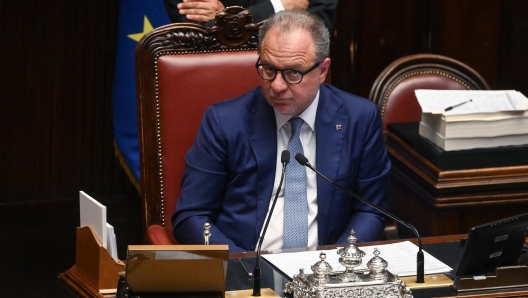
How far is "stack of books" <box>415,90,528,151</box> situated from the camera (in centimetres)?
309

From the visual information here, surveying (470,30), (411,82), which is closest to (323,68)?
(411,82)

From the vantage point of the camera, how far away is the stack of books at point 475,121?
309 centimetres

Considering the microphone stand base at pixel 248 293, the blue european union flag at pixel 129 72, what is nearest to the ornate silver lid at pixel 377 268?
the microphone stand base at pixel 248 293

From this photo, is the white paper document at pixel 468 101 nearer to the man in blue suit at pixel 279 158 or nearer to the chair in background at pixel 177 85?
the man in blue suit at pixel 279 158

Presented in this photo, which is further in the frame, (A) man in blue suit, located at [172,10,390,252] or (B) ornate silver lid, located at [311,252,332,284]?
(A) man in blue suit, located at [172,10,390,252]

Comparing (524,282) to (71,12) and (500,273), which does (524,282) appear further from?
(71,12)

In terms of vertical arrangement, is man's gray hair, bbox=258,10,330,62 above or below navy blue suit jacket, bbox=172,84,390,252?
above

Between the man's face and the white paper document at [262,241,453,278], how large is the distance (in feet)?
1.77

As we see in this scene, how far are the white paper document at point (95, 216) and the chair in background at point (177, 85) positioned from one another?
0.67 m

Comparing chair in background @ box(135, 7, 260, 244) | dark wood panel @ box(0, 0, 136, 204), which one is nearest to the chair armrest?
chair in background @ box(135, 7, 260, 244)

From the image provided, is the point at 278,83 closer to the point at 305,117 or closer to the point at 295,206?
the point at 305,117

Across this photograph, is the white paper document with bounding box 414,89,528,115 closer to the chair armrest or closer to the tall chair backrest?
the tall chair backrest

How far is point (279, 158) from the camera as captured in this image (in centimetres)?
283

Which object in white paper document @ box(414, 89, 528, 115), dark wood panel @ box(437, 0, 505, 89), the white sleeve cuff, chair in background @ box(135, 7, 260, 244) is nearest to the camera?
chair in background @ box(135, 7, 260, 244)
